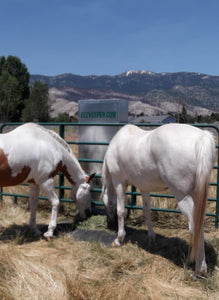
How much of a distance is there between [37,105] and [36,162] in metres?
47.4

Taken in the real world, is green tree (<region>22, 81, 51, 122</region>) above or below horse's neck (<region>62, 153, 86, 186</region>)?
above

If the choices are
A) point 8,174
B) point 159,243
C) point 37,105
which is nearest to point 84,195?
point 8,174

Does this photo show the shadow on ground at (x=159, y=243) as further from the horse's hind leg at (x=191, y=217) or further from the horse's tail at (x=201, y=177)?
the horse's tail at (x=201, y=177)

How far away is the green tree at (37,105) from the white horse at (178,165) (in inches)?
1831

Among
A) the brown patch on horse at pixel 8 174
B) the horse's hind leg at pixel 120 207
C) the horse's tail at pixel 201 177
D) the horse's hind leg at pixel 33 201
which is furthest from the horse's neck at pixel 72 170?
the horse's tail at pixel 201 177

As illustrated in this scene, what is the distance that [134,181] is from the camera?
3434mm

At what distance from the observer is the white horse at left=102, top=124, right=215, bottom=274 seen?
260 cm

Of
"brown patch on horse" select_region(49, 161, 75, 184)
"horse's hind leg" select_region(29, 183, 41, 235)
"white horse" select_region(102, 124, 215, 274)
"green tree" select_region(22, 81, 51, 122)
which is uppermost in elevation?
"green tree" select_region(22, 81, 51, 122)

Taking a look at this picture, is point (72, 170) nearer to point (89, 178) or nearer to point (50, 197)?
point (89, 178)

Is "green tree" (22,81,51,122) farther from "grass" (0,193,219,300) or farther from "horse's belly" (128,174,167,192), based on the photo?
"horse's belly" (128,174,167,192)

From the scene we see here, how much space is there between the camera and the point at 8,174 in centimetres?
379

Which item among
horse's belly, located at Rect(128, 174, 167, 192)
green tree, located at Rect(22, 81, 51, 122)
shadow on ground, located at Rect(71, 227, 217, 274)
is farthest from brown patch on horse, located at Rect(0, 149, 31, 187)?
green tree, located at Rect(22, 81, 51, 122)

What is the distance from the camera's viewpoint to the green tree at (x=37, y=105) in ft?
159

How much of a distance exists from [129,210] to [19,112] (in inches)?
1921
